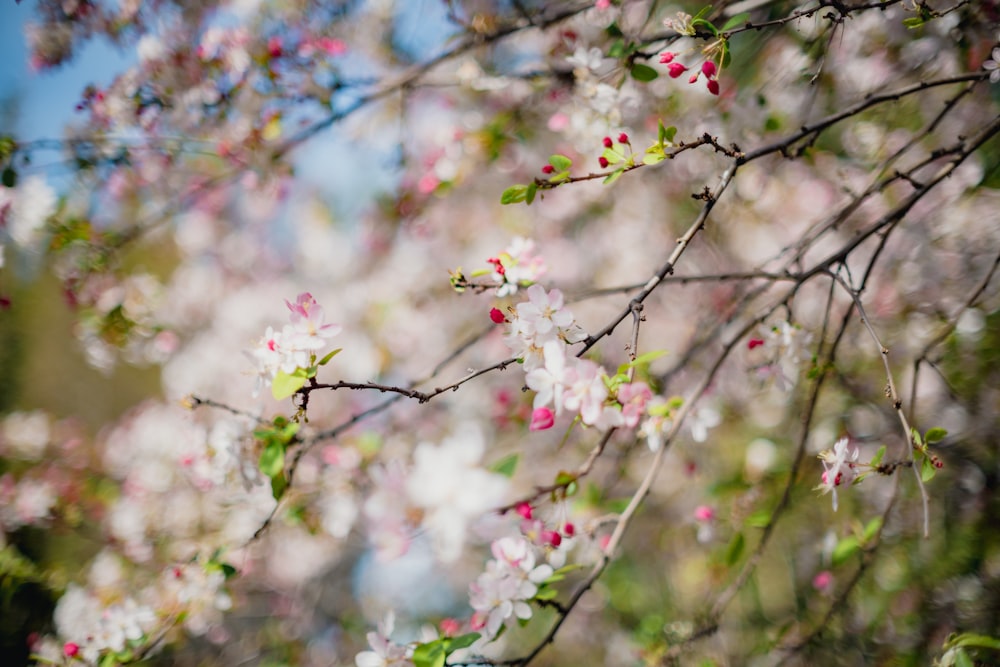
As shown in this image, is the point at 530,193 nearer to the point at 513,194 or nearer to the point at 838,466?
the point at 513,194

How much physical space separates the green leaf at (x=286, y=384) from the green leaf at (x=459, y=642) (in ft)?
1.47

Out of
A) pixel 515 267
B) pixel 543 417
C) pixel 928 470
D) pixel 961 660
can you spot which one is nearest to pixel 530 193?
pixel 515 267

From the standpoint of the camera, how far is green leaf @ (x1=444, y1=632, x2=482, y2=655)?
816 mm

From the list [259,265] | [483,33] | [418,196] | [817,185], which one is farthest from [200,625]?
[259,265]

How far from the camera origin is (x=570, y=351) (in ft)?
2.70

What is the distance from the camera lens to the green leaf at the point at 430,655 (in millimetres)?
808

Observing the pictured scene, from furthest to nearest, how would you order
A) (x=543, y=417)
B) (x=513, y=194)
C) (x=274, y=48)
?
(x=274, y=48)
(x=513, y=194)
(x=543, y=417)

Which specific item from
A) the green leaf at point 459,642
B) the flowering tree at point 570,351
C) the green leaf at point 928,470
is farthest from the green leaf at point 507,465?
the green leaf at point 928,470

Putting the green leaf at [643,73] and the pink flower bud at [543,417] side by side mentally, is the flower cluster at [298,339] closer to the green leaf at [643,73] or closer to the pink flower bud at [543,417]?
the pink flower bud at [543,417]

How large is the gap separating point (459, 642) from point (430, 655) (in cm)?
5

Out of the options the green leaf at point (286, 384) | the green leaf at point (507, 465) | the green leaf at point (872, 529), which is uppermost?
the green leaf at point (286, 384)

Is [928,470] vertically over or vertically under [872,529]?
over

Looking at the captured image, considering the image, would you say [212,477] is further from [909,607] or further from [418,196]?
[909,607]

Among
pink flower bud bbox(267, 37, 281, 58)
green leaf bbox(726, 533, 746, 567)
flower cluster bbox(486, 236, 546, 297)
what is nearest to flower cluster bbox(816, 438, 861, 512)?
green leaf bbox(726, 533, 746, 567)
